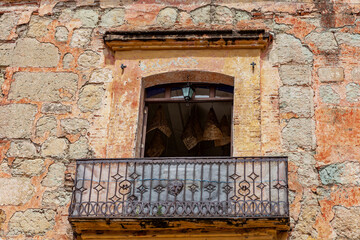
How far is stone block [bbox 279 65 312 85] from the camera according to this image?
8.63 meters

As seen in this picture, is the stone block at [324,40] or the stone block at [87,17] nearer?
the stone block at [324,40]

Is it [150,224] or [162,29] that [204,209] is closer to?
[150,224]

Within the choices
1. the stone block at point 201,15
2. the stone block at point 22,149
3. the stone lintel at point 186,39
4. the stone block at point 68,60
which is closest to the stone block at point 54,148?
the stone block at point 22,149

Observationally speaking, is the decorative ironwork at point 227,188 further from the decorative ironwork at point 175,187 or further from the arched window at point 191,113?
the arched window at point 191,113

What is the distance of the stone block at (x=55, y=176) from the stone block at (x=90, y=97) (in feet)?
2.58

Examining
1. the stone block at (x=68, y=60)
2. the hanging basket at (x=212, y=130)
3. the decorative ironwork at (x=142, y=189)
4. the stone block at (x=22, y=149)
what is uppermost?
the stone block at (x=68, y=60)

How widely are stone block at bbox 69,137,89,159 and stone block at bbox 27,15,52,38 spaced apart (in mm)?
1647

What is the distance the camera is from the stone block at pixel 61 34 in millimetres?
9250

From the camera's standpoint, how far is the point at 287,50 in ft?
29.0

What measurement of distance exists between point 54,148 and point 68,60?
1.21m

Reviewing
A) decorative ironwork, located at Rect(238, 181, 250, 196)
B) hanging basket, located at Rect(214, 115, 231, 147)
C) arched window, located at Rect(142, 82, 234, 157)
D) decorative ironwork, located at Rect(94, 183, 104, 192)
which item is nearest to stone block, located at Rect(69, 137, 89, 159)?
decorative ironwork, located at Rect(94, 183, 104, 192)

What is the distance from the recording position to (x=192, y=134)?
9.53 meters

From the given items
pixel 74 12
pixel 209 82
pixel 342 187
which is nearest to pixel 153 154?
pixel 209 82

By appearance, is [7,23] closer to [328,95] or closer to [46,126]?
[46,126]
